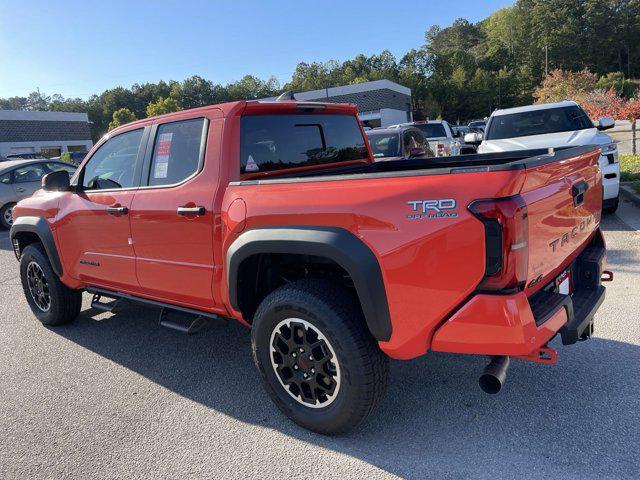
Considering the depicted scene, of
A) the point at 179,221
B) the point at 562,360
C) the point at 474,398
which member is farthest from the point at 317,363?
the point at 562,360

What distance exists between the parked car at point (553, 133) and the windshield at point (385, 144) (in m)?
1.29

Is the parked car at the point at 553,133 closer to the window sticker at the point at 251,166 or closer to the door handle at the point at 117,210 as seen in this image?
the window sticker at the point at 251,166

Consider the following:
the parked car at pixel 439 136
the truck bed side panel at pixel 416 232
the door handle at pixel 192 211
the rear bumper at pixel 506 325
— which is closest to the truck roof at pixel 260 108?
the door handle at pixel 192 211

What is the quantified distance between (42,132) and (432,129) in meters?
55.1

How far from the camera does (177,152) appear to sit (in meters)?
3.48

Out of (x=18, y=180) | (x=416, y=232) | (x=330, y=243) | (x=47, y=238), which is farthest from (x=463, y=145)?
(x=416, y=232)

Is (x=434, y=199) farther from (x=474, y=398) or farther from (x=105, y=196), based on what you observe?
(x=105, y=196)

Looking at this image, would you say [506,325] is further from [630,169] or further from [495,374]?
[630,169]

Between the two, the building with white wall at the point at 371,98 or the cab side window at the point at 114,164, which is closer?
the cab side window at the point at 114,164

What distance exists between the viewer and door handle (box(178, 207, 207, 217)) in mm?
3123

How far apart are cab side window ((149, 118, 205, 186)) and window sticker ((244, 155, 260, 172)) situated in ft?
1.02

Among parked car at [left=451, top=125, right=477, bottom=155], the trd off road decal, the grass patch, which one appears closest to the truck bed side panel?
the trd off road decal

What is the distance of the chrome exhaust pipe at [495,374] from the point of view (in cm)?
230

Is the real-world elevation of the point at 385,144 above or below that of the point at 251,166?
below
